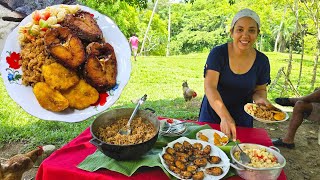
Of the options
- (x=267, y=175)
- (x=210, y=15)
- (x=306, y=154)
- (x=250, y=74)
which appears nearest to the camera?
(x=267, y=175)

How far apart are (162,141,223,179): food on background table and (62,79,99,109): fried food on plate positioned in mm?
552

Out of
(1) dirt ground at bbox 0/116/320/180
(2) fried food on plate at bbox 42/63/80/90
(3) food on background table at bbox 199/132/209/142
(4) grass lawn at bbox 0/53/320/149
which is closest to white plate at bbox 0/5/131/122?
(2) fried food on plate at bbox 42/63/80/90

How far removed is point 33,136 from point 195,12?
22314mm

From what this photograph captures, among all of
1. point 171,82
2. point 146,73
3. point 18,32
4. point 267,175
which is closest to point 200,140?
point 267,175

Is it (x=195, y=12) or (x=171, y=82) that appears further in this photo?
(x=195, y=12)

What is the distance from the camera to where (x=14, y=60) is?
127cm

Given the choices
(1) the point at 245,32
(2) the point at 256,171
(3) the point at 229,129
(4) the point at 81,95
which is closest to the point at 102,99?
(4) the point at 81,95

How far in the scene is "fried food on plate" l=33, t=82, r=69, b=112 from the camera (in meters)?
1.16

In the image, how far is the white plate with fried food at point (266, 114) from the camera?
6.23 ft

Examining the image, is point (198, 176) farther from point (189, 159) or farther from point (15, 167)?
point (15, 167)

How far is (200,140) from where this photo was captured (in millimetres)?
1746

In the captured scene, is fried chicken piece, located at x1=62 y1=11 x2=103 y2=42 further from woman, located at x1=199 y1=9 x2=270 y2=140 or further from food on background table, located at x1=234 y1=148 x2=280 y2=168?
woman, located at x1=199 y1=9 x2=270 y2=140

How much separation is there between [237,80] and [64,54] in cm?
161

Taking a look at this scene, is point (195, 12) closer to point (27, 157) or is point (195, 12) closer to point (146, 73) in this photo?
point (146, 73)
